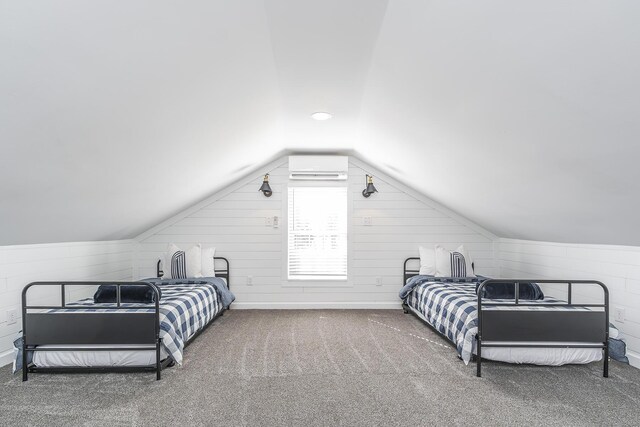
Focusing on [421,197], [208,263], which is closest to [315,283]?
[208,263]

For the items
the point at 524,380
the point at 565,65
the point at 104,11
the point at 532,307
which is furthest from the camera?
the point at 532,307

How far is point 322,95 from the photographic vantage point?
145 inches

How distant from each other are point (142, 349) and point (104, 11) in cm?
247

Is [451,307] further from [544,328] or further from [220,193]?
[220,193]

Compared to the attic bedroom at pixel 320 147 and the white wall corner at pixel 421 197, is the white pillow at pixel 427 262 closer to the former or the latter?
the attic bedroom at pixel 320 147

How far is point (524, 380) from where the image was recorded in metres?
3.14

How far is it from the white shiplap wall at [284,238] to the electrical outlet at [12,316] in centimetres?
240

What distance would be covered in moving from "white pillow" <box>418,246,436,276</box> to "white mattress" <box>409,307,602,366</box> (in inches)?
95.6

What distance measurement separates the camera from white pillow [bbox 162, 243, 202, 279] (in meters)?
5.40

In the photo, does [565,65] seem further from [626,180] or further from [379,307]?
[379,307]

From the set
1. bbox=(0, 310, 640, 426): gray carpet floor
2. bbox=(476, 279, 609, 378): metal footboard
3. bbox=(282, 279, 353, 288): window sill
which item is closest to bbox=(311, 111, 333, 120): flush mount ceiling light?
bbox=(476, 279, 609, 378): metal footboard

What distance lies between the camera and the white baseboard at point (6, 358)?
3435 mm

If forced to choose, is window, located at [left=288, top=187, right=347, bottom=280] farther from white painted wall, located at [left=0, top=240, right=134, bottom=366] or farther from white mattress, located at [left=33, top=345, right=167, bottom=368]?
white mattress, located at [left=33, top=345, right=167, bottom=368]

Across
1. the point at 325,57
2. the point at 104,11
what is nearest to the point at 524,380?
the point at 325,57
